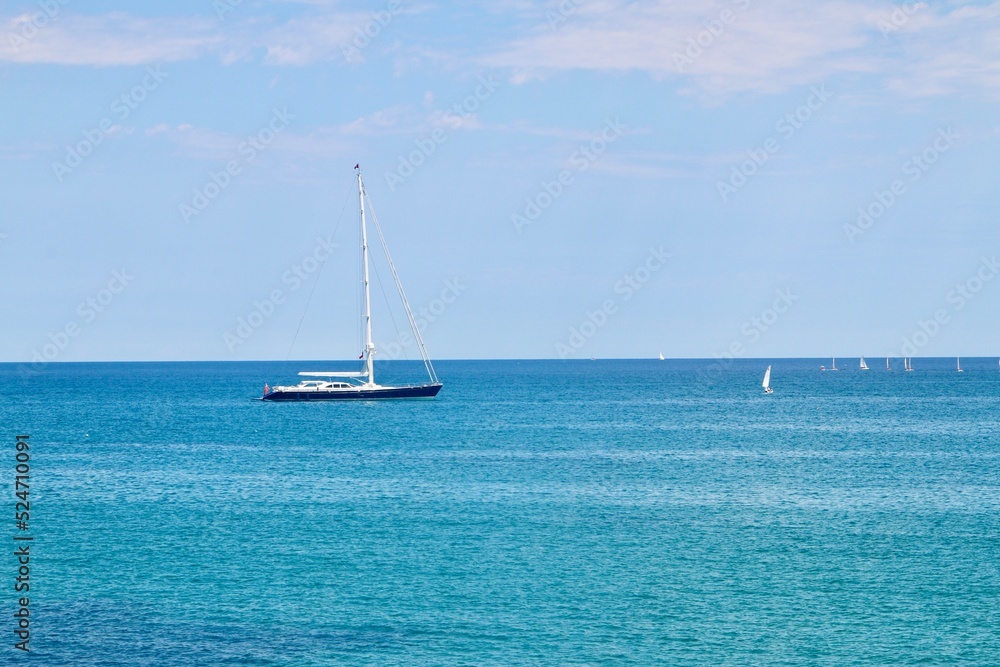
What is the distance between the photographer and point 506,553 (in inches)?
1959

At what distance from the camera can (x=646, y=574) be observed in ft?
150

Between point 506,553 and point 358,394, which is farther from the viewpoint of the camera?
point 358,394

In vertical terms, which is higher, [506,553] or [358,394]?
[358,394]

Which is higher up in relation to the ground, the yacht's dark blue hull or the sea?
the yacht's dark blue hull

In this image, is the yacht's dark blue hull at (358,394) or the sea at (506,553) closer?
the sea at (506,553)

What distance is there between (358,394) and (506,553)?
102527 millimetres

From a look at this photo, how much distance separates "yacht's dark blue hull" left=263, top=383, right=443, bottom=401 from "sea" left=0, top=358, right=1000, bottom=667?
50.1m

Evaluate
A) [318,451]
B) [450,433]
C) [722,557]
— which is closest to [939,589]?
[722,557]

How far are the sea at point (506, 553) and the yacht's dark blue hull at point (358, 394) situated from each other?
1971 inches

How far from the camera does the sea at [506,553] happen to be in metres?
37.2

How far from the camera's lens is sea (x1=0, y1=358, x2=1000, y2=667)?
37156 mm

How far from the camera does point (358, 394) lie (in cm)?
15025

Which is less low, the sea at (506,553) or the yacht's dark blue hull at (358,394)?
the yacht's dark blue hull at (358,394)

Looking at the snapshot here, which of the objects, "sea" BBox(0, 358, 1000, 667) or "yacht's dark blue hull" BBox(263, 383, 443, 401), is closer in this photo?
"sea" BBox(0, 358, 1000, 667)
